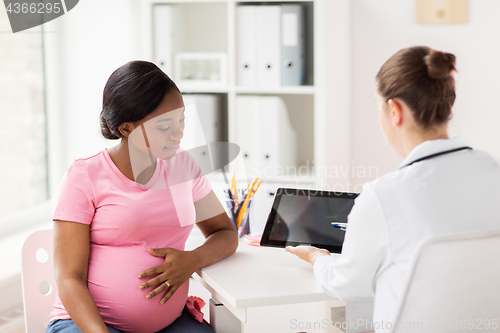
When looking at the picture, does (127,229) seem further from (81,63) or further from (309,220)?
(81,63)

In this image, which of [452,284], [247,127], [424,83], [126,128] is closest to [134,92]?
[126,128]

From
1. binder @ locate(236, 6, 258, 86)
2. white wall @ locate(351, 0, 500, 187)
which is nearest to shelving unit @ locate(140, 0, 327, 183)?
binder @ locate(236, 6, 258, 86)

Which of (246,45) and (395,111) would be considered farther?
(246,45)

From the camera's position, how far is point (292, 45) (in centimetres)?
205

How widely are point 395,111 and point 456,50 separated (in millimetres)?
1481

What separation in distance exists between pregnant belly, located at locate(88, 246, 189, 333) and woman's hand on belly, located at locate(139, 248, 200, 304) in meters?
0.02

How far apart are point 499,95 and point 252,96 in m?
1.11

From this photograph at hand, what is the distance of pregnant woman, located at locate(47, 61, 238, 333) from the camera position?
112 cm

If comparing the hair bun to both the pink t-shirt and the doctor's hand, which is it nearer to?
the doctor's hand

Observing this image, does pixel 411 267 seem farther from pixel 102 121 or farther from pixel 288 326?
pixel 288 326

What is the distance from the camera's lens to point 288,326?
1.67 meters

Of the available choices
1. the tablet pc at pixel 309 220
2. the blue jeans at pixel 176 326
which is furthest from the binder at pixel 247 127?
the blue jeans at pixel 176 326

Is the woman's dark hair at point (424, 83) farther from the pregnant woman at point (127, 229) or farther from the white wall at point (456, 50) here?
the white wall at point (456, 50)

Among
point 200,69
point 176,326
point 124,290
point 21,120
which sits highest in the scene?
point 200,69
